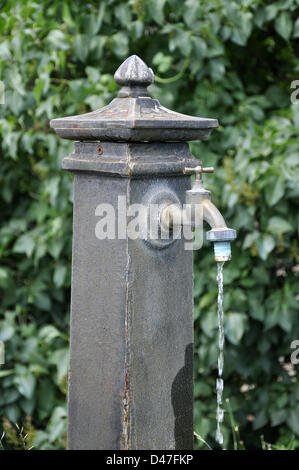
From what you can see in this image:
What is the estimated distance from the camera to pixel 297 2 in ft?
9.27

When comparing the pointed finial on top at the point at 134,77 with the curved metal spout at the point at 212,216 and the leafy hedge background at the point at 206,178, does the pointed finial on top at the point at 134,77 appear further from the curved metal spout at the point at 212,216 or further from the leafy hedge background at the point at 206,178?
the leafy hedge background at the point at 206,178

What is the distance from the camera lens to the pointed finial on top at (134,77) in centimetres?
177

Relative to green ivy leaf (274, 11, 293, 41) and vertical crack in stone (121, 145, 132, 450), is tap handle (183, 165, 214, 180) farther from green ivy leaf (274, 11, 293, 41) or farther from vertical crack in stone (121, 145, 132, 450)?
green ivy leaf (274, 11, 293, 41)

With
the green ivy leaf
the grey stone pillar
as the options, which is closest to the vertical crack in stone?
the grey stone pillar

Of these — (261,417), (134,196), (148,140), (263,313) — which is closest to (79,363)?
(134,196)

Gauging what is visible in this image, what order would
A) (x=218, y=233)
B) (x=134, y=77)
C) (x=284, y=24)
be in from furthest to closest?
1. (x=284, y=24)
2. (x=134, y=77)
3. (x=218, y=233)

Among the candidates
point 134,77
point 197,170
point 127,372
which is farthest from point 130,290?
point 134,77

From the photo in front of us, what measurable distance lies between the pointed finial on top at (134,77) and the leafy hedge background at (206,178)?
3.24ft

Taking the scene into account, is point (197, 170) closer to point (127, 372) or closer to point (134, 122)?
point (134, 122)

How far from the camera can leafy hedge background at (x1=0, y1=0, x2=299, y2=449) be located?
2797 millimetres

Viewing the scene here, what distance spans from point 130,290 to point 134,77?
20.4 inches

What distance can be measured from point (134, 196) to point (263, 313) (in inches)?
52.8

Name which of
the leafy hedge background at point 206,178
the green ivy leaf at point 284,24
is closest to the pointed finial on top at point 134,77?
the leafy hedge background at point 206,178

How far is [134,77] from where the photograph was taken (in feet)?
5.82
